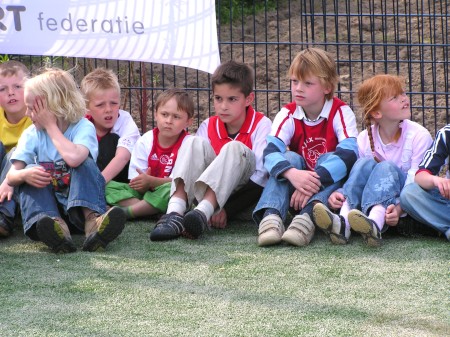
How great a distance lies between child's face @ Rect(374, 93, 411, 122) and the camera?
17.0 ft

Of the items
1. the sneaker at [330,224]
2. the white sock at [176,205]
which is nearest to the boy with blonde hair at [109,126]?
the white sock at [176,205]

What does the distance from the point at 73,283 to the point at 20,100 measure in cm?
167

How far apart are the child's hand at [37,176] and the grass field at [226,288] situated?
13.7 inches

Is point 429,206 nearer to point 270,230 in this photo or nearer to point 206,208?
point 270,230

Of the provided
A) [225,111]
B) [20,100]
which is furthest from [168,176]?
[20,100]

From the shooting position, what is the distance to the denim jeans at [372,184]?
16.5ft

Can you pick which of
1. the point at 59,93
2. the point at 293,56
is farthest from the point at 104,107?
the point at 293,56

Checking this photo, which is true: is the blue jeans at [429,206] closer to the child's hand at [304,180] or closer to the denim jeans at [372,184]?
the denim jeans at [372,184]

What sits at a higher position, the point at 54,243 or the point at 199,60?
the point at 199,60

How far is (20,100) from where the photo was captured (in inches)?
220

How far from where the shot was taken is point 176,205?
5.25 meters

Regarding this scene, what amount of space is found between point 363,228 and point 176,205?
1061mm

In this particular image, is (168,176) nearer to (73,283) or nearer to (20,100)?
(20,100)

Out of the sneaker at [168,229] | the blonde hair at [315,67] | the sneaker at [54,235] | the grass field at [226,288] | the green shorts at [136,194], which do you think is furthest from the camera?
the green shorts at [136,194]
